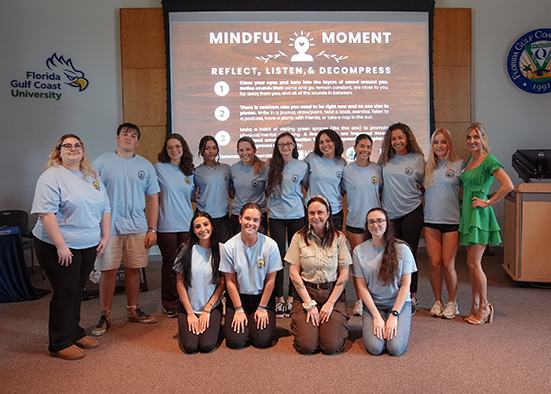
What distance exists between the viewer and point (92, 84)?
17.7 feet

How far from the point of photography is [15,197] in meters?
5.24

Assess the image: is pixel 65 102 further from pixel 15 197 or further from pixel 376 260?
pixel 376 260

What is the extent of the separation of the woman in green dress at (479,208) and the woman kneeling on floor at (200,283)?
181 centimetres

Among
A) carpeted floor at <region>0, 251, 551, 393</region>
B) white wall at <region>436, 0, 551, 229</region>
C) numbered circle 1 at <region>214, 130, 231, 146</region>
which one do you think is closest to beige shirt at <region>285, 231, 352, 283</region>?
carpeted floor at <region>0, 251, 551, 393</region>

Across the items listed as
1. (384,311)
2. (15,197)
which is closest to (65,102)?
(15,197)

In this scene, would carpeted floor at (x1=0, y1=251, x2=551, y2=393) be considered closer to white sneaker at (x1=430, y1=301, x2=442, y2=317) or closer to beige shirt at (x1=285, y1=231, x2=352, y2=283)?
white sneaker at (x1=430, y1=301, x2=442, y2=317)

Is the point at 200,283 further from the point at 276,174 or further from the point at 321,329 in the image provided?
the point at 276,174

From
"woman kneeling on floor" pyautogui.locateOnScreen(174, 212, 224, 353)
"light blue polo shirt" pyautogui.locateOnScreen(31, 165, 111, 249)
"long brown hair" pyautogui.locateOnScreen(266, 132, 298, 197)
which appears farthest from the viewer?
"long brown hair" pyautogui.locateOnScreen(266, 132, 298, 197)

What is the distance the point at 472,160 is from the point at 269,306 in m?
1.85

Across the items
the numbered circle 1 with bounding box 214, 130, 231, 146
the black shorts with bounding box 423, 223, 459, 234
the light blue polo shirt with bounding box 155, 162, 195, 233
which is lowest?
the black shorts with bounding box 423, 223, 459, 234

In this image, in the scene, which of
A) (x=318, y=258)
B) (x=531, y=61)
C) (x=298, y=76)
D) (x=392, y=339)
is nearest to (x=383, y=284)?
(x=392, y=339)

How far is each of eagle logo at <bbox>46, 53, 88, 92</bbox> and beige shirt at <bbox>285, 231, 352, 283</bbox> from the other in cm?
388

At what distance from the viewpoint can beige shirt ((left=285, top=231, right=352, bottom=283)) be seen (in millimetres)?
2852

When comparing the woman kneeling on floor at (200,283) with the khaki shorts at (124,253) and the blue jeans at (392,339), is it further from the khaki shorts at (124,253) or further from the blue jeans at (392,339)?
the blue jeans at (392,339)
